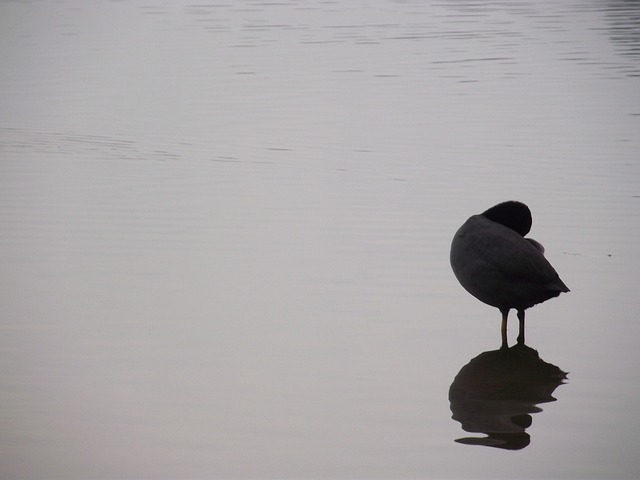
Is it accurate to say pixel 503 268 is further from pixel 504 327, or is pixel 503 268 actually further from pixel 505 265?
pixel 504 327

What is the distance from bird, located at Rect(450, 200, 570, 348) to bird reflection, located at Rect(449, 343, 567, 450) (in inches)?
10.8

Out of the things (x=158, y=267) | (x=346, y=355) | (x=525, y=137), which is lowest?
(x=525, y=137)

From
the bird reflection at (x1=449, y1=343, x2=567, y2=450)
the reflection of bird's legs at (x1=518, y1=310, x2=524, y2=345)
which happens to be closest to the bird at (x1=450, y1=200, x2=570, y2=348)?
the reflection of bird's legs at (x1=518, y1=310, x2=524, y2=345)

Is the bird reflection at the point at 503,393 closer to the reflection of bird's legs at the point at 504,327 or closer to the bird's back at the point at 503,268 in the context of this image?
the reflection of bird's legs at the point at 504,327

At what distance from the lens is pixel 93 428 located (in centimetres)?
577

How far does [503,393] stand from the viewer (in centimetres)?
647

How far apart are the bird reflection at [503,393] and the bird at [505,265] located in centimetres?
28

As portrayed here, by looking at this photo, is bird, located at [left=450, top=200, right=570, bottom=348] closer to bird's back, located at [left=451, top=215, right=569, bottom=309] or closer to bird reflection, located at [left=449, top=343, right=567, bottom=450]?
bird's back, located at [left=451, top=215, right=569, bottom=309]

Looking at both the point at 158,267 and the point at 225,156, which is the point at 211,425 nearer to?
the point at 158,267

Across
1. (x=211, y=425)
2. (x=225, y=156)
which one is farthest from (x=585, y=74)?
(x=211, y=425)

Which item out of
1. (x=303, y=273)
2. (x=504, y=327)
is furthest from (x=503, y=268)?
(x=303, y=273)

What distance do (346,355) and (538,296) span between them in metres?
1.25

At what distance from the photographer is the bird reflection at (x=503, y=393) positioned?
5812 millimetres

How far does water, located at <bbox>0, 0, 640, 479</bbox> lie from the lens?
5.68 metres
